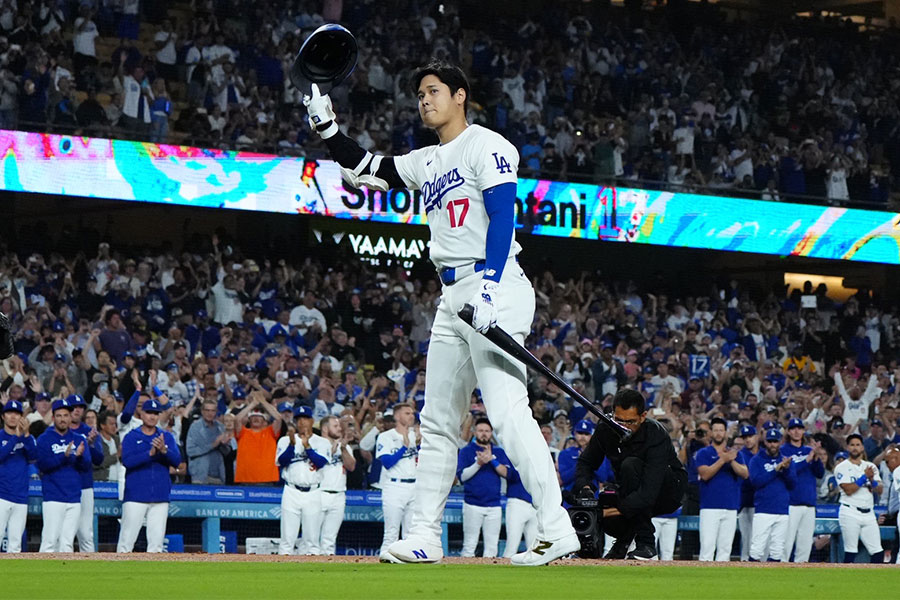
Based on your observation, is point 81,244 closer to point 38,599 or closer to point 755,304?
point 755,304

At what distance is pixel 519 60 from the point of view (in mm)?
23734

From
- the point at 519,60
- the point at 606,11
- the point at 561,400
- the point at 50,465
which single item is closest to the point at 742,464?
the point at 561,400

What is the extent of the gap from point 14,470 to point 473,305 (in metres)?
8.32

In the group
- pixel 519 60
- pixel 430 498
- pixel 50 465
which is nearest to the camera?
pixel 430 498

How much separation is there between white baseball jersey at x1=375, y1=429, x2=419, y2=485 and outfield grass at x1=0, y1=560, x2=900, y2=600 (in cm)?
840

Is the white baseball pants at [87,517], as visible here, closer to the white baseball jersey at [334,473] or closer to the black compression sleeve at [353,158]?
the white baseball jersey at [334,473]

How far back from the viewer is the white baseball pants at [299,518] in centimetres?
1367

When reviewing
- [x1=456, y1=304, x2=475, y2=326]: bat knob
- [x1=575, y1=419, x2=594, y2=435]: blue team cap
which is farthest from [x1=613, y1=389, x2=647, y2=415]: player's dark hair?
[x1=575, y1=419, x2=594, y2=435]: blue team cap

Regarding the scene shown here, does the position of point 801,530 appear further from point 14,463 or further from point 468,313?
point 468,313

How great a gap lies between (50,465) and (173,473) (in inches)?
68.1

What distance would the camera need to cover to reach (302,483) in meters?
13.8

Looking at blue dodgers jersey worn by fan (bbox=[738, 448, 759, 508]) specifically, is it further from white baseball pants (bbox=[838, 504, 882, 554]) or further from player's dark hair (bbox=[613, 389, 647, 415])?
player's dark hair (bbox=[613, 389, 647, 415])

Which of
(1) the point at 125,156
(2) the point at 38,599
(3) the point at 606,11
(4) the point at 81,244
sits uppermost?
(3) the point at 606,11

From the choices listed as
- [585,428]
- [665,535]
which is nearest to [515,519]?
[585,428]
